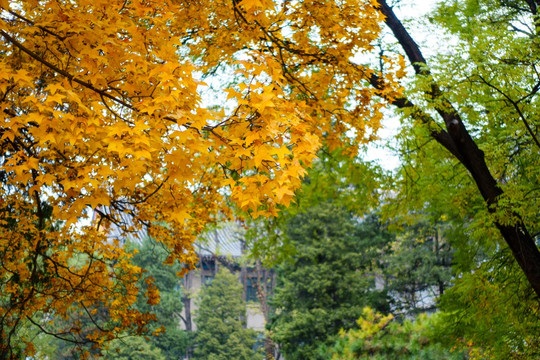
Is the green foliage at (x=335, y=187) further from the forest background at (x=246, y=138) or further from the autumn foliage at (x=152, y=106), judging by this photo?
the autumn foliage at (x=152, y=106)

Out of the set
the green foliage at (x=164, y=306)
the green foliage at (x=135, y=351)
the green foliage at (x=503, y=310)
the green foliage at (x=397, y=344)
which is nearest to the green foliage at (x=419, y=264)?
the green foliage at (x=397, y=344)

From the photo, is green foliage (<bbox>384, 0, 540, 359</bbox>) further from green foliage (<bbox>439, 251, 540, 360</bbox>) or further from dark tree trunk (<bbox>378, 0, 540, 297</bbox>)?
dark tree trunk (<bbox>378, 0, 540, 297</bbox>)

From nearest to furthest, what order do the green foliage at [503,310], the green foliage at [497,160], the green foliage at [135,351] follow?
the green foliage at [497,160] < the green foliage at [503,310] < the green foliage at [135,351]

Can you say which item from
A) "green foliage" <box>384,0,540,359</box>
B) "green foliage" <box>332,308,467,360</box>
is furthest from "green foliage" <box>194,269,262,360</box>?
"green foliage" <box>384,0,540,359</box>

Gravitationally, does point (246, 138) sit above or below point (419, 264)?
below

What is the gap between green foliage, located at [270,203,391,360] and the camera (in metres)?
17.1

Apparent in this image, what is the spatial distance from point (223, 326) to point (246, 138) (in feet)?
62.3

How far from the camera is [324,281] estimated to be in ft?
56.6

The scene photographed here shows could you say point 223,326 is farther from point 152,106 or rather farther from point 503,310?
point 152,106

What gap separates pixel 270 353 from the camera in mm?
21234

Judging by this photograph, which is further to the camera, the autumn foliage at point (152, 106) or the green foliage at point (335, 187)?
the green foliage at point (335, 187)

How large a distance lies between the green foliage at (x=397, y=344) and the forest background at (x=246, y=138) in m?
0.05

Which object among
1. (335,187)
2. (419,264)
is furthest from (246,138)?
(419,264)

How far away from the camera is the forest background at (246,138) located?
2.85 m
